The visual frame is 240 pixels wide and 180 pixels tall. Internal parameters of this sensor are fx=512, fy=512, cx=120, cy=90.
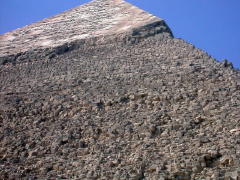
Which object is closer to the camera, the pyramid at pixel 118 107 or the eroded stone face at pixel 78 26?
the pyramid at pixel 118 107

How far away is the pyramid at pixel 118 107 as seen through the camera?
16.9 ft

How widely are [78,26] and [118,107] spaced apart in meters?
3.71

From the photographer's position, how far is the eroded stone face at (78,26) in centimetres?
910

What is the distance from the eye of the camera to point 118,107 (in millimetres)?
6363

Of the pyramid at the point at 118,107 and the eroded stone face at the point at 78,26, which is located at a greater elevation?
the eroded stone face at the point at 78,26

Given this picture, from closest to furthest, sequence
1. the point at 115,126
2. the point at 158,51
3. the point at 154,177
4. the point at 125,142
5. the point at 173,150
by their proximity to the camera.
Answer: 1. the point at 154,177
2. the point at 173,150
3. the point at 125,142
4. the point at 115,126
5. the point at 158,51

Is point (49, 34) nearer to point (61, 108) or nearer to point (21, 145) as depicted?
point (61, 108)

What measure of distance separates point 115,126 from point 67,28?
421cm

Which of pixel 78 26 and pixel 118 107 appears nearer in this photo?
pixel 118 107

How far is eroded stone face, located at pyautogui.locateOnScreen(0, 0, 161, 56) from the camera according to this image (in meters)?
9.10

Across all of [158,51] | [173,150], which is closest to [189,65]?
[158,51]

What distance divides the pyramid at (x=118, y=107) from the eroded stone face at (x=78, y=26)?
0.15 feet

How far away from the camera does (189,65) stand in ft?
23.4

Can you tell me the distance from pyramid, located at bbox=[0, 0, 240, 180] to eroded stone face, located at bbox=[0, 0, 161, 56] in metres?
0.05
